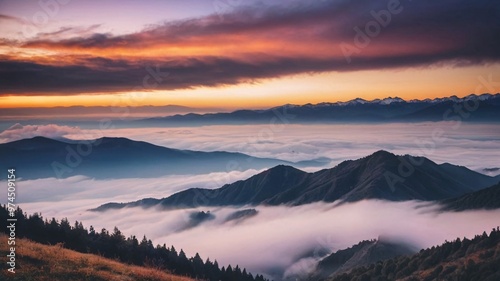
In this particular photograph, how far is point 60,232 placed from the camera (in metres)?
66.9

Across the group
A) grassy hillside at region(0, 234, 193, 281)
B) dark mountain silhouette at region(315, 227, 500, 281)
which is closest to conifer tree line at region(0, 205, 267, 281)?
grassy hillside at region(0, 234, 193, 281)

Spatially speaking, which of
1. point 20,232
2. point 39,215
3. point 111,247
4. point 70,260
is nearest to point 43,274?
point 70,260

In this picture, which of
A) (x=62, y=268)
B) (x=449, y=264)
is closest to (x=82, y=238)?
(x=62, y=268)

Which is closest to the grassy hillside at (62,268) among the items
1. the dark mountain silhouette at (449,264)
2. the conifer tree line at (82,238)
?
the conifer tree line at (82,238)

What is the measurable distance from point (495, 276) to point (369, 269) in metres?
62.4

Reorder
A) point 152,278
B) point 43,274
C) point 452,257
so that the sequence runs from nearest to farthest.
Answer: point 43,274 < point 152,278 < point 452,257

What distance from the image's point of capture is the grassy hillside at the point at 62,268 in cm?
2639

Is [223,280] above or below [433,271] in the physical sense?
above

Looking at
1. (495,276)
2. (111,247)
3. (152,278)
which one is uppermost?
(152,278)

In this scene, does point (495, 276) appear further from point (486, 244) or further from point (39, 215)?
point (39, 215)

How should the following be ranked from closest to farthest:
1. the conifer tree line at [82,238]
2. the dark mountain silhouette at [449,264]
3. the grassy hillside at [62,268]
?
the grassy hillside at [62,268]
the conifer tree line at [82,238]
the dark mountain silhouette at [449,264]

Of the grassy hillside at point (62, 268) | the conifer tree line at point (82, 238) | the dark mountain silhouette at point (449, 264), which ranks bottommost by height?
the dark mountain silhouette at point (449, 264)

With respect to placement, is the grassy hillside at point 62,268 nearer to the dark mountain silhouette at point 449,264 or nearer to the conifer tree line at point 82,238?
the conifer tree line at point 82,238

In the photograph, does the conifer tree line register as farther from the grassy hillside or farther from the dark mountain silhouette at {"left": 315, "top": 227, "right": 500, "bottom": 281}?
the dark mountain silhouette at {"left": 315, "top": 227, "right": 500, "bottom": 281}
